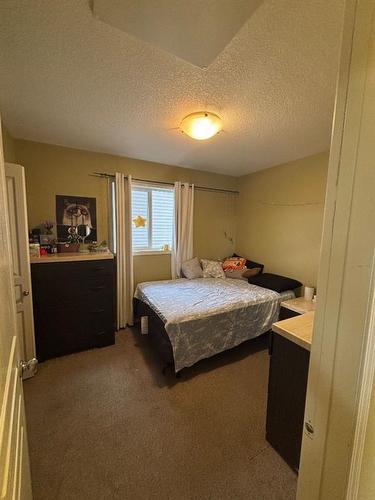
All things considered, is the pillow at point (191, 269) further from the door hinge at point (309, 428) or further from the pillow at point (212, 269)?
the door hinge at point (309, 428)

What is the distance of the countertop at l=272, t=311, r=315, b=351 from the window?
2.46 m

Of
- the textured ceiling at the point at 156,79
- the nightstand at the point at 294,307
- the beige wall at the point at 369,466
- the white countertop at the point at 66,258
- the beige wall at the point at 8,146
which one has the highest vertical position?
the textured ceiling at the point at 156,79

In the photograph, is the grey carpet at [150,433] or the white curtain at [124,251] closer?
the grey carpet at [150,433]

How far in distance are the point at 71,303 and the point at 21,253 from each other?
0.74m

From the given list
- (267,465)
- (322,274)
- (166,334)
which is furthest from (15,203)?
(267,465)

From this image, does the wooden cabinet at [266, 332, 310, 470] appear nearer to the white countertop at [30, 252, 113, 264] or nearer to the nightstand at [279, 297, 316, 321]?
the nightstand at [279, 297, 316, 321]

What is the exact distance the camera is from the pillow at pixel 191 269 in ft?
11.3

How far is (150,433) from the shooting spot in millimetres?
1506

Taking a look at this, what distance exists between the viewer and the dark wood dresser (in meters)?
2.21

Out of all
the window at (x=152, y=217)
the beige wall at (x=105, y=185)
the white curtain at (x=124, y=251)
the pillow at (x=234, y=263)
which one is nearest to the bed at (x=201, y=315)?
the white curtain at (x=124, y=251)

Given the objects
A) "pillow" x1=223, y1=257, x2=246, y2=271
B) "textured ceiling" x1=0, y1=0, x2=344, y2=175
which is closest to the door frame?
"textured ceiling" x1=0, y1=0, x2=344, y2=175

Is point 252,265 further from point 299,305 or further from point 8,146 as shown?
point 8,146

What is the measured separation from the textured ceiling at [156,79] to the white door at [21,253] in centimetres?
63

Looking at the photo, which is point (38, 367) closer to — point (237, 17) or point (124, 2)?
point (124, 2)
